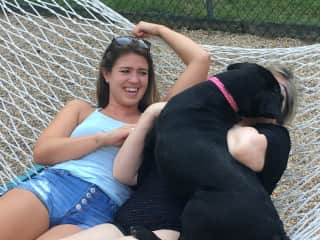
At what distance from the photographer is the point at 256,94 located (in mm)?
1514

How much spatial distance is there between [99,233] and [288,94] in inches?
20.4

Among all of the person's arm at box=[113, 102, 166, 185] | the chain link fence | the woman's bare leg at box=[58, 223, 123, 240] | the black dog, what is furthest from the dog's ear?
the chain link fence

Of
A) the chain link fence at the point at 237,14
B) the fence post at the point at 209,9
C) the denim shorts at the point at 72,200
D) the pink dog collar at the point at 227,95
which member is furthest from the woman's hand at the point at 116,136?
the fence post at the point at 209,9

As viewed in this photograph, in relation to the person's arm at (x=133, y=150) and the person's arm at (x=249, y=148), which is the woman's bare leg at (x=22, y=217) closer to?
the person's arm at (x=133, y=150)

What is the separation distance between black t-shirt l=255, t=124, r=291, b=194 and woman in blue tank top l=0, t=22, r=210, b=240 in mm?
452

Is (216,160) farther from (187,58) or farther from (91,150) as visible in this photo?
(187,58)

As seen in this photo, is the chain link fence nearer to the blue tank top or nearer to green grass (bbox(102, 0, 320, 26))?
green grass (bbox(102, 0, 320, 26))

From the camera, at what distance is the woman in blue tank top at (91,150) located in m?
1.79

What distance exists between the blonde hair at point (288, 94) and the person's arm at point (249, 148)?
150 mm

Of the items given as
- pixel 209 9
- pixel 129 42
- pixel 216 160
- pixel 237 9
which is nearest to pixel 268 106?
pixel 216 160

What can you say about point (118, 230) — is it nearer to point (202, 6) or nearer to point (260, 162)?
point (260, 162)

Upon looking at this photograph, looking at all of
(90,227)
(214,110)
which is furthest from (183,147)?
(90,227)

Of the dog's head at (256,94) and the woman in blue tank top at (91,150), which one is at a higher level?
the dog's head at (256,94)

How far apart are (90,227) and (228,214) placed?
1.72 ft
